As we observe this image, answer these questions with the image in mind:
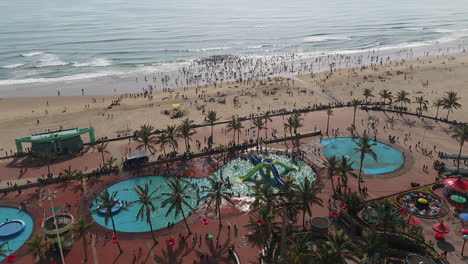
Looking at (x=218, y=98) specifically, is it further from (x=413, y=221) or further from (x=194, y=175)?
(x=413, y=221)

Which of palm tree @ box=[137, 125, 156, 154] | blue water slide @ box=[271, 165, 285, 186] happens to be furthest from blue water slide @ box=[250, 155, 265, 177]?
palm tree @ box=[137, 125, 156, 154]

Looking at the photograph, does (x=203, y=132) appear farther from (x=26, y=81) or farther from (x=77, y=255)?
(x=26, y=81)

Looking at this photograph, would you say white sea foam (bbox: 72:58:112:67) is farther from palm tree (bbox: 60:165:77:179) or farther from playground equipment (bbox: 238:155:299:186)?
playground equipment (bbox: 238:155:299:186)

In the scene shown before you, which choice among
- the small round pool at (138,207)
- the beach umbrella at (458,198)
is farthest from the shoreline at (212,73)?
the beach umbrella at (458,198)

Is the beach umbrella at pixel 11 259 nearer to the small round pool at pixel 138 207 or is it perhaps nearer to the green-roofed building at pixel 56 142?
the small round pool at pixel 138 207

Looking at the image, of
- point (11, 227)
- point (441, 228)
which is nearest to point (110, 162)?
point (11, 227)
